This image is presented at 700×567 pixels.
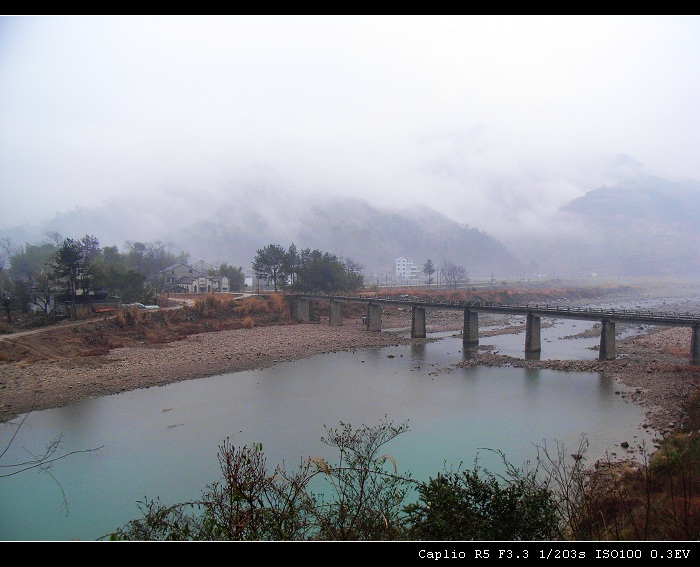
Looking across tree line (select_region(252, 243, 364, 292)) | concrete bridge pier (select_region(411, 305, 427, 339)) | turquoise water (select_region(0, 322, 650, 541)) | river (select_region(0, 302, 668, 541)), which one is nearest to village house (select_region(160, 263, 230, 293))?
tree line (select_region(252, 243, 364, 292))

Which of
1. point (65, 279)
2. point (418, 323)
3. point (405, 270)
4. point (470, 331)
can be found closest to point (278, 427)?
point (470, 331)

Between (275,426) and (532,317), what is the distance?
13000 mm

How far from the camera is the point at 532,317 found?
18.7 metres

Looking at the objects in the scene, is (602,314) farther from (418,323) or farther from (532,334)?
(418,323)

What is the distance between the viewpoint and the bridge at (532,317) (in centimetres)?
1573

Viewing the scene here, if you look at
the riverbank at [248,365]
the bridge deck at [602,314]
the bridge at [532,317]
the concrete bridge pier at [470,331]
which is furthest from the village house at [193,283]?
the concrete bridge pier at [470,331]

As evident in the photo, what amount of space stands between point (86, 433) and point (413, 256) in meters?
119

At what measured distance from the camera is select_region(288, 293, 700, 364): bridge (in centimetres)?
1573

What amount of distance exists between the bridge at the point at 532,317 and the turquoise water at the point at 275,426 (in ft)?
10.8

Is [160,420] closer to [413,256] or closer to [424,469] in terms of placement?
[424,469]
